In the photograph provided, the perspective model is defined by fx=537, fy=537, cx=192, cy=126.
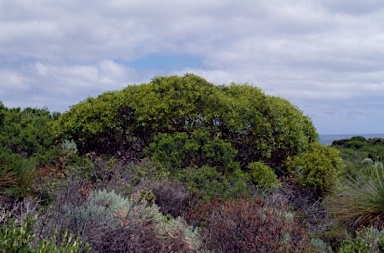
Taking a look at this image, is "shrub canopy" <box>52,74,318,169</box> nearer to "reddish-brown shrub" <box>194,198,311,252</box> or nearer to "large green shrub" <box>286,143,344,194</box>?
"large green shrub" <box>286,143,344,194</box>

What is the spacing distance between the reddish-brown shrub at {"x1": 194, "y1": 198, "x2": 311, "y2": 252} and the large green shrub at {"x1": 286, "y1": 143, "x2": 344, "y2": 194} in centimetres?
454

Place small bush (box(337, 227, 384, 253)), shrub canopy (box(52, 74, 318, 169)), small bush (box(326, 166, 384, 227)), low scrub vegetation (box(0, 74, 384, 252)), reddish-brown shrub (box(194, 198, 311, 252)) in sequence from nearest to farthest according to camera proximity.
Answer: small bush (box(337, 227, 384, 253)) < reddish-brown shrub (box(194, 198, 311, 252)) < low scrub vegetation (box(0, 74, 384, 252)) < small bush (box(326, 166, 384, 227)) < shrub canopy (box(52, 74, 318, 169))

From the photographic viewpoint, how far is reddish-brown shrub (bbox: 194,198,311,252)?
20.8 feet

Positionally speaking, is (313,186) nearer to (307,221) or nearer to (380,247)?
(307,221)

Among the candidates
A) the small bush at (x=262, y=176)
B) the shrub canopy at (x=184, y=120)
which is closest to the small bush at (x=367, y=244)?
the small bush at (x=262, y=176)

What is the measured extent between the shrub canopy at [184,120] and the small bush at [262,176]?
47 cm

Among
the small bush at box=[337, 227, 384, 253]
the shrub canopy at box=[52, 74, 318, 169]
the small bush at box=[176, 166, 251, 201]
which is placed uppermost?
the shrub canopy at box=[52, 74, 318, 169]

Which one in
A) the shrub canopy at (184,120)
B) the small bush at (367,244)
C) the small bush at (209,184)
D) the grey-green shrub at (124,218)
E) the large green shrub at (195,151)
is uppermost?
the shrub canopy at (184,120)

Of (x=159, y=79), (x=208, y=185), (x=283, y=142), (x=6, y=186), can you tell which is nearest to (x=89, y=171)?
(x=6, y=186)

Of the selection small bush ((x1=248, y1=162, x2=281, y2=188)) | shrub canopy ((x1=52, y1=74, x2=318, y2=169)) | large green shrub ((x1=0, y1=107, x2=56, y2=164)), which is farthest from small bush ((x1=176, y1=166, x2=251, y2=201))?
large green shrub ((x1=0, y1=107, x2=56, y2=164))

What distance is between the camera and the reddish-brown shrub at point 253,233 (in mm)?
6344

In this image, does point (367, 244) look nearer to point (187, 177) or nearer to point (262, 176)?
point (187, 177)

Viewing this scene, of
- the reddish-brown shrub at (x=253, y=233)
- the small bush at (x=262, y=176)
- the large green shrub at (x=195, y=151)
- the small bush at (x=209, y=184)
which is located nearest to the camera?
the reddish-brown shrub at (x=253, y=233)

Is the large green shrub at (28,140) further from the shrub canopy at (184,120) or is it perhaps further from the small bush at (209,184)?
the small bush at (209,184)
